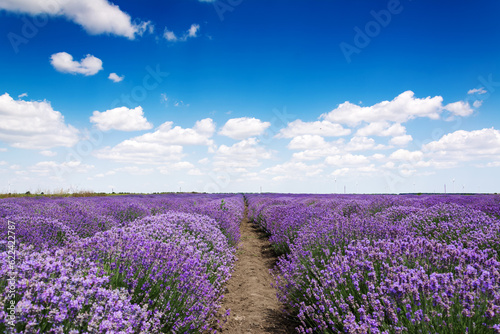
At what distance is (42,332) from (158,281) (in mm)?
1173

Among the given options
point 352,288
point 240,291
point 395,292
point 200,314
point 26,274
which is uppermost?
point 26,274

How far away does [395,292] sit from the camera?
204cm

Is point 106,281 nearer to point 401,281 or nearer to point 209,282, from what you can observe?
point 209,282

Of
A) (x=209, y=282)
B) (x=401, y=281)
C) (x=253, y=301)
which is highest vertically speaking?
(x=401, y=281)

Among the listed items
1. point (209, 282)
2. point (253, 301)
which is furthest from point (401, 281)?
point (253, 301)

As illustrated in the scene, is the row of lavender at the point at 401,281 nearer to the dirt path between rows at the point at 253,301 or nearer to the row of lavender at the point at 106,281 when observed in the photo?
the dirt path between rows at the point at 253,301

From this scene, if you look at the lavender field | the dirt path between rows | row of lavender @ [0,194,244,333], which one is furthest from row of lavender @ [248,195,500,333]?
row of lavender @ [0,194,244,333]

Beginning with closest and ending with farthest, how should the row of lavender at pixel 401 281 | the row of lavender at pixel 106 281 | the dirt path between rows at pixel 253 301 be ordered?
the row of lavender at pixel 106 281 → the row of lavender at pixel 401 281 → the dirt path between rows at pixel 253 301

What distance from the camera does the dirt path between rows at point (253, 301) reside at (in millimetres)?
3491

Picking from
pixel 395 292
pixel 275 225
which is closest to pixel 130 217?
pixel 275 225

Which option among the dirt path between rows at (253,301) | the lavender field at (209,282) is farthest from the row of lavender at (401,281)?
the dirt path between rows at (253,301)

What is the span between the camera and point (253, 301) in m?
4.32

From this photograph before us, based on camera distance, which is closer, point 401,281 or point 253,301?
point 401,281

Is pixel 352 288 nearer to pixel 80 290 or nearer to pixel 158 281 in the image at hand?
pixel 158 281
